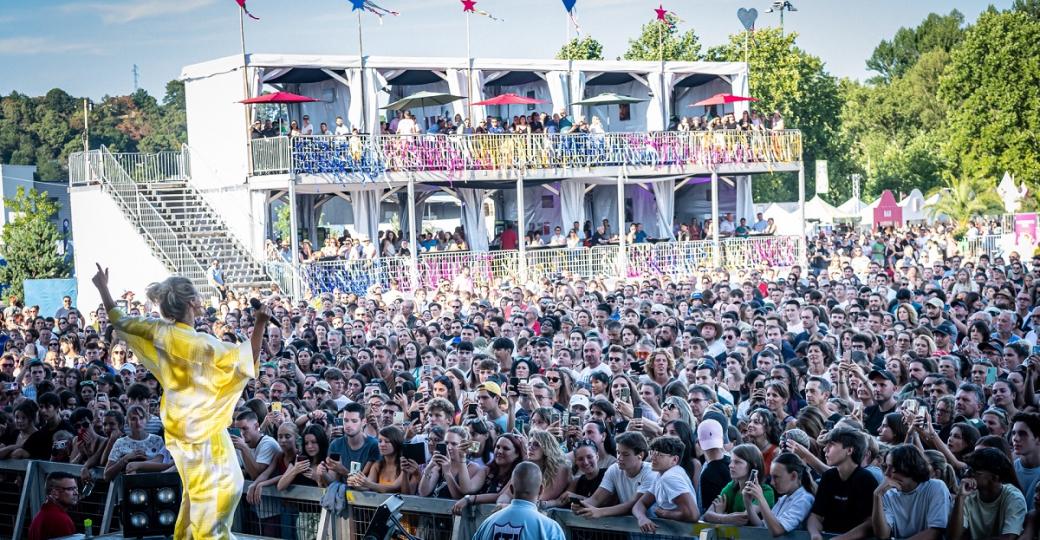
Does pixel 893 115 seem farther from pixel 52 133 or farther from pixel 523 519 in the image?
pixel 523 519

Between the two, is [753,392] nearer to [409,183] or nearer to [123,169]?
[409,183]

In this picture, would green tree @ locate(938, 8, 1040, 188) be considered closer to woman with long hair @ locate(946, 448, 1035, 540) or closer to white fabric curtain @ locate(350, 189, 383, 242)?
white fabric curtain @ locate(350, 189, 383, 242)

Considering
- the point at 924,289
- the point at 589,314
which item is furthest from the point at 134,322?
the point at 924,289

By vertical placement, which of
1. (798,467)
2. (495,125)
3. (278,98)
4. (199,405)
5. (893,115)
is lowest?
(798,467)

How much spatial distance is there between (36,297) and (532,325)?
18008 millimetres

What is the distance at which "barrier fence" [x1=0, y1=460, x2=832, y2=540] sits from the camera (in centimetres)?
723

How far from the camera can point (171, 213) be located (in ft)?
98.6

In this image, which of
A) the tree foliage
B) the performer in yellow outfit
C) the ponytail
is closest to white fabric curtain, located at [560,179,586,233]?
the ponytail

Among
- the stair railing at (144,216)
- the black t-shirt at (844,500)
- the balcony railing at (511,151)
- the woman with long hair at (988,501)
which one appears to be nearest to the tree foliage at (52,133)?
the stair railing at (144,216)

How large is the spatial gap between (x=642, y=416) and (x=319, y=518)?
289 cm

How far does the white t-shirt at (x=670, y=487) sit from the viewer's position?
7391 mm

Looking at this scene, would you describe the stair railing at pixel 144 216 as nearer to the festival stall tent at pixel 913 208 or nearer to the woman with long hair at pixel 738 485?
the woman with long hair at pixel 738 485

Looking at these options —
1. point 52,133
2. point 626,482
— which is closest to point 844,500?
point 626,482

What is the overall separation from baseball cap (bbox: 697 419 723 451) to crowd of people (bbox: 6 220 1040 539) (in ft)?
0.05
